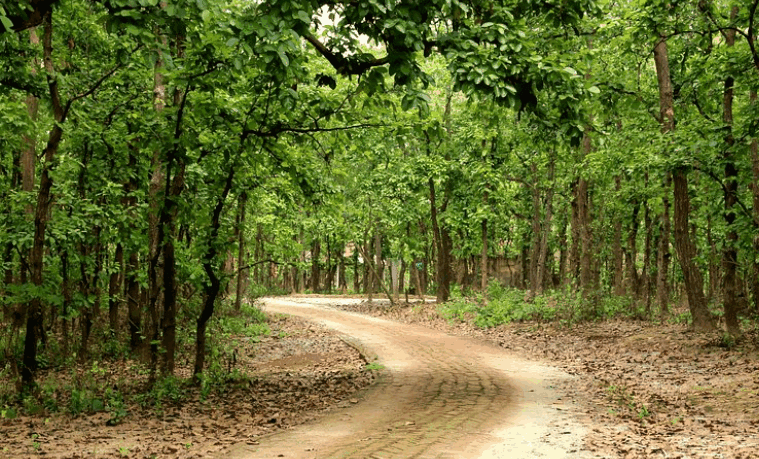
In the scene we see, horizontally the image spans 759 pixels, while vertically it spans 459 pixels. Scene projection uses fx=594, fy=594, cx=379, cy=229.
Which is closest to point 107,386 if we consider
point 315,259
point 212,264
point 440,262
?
point 212,264

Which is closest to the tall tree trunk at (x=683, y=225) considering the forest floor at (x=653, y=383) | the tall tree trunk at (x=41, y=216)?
the forest floor at (x=653, y=383)

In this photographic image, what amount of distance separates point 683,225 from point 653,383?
17.6 feet

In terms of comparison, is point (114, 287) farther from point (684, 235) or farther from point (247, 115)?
point (684, 235)

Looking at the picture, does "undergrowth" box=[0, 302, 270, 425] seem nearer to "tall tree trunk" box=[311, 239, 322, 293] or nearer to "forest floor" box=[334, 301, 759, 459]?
"forest floor" box=[334, 301, 759, 459]

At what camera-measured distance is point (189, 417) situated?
884cm

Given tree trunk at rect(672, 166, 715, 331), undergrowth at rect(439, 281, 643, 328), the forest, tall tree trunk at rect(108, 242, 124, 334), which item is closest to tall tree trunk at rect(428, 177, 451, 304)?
undergrowth at rect(439, 281, 643, 328)

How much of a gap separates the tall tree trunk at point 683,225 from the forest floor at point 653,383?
680 mm

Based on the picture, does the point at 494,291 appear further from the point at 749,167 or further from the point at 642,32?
the point at 642,32

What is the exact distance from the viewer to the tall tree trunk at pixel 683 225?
589 inches

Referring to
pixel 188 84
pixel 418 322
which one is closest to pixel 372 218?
pixel 418 322

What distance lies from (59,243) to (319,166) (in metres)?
5.06

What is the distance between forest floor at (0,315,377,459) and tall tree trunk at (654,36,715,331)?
8.54 m

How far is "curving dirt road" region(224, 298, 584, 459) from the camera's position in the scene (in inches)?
275

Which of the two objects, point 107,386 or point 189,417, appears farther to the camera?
point 107,386
